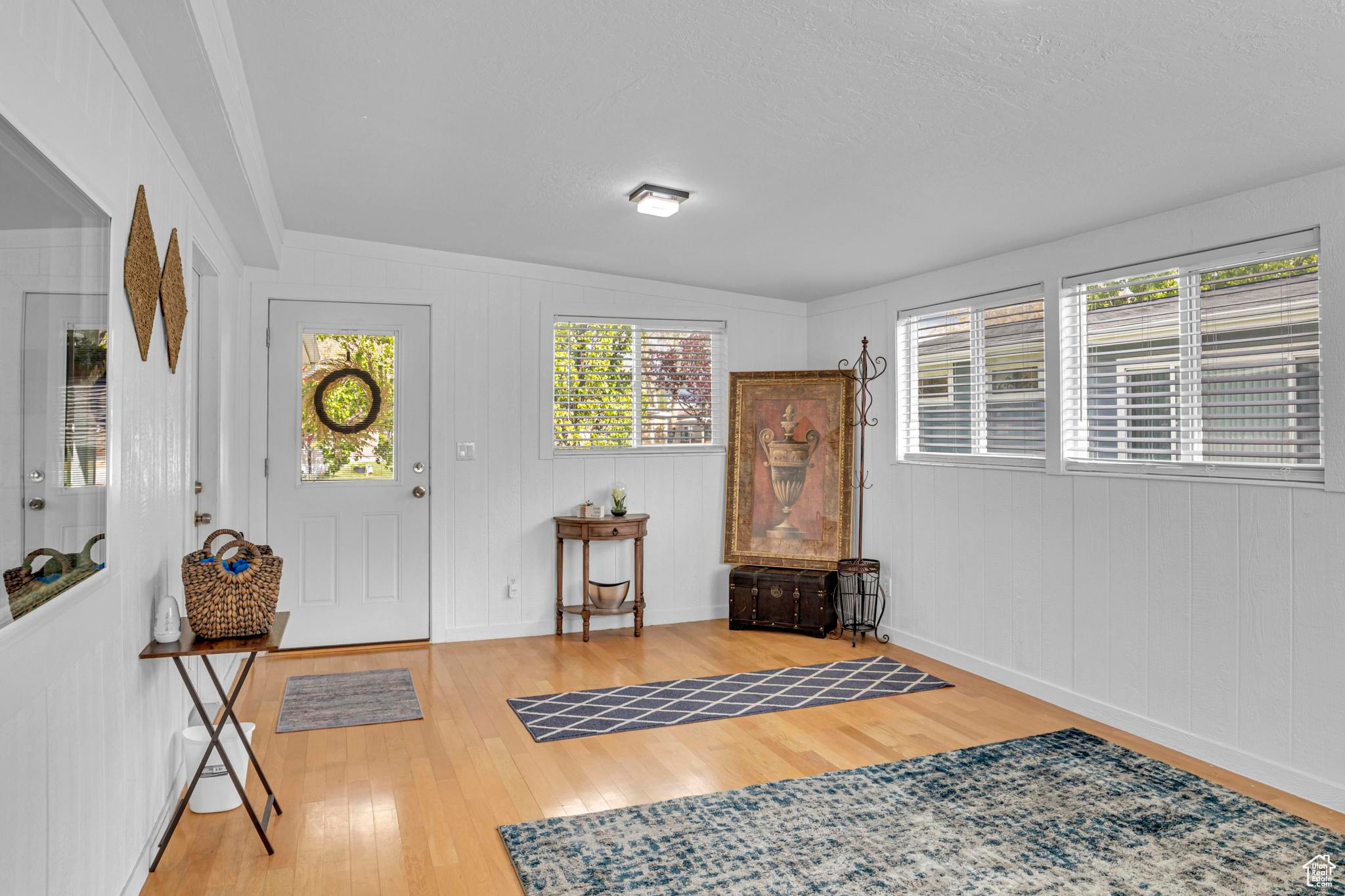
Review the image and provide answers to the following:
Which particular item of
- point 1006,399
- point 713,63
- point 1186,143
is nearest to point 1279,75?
point 1186,143

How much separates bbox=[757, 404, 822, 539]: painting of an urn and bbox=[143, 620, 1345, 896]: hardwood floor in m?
0.98

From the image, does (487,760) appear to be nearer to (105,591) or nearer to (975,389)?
(105,591)

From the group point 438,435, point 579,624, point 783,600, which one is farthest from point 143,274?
point 783,600

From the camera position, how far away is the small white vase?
Result: 2.59 meters

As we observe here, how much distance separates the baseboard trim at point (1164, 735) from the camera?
3.11m

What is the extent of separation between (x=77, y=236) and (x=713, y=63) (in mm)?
1693

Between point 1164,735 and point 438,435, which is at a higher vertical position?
point 438,435

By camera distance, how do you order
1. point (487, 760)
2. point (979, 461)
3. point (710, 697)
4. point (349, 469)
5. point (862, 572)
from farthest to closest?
point (862, 572) → point (349, 469) → point (979, 461) → point (710, 697) → point (487, 760)

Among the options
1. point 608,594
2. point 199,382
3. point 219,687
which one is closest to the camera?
point 219,687

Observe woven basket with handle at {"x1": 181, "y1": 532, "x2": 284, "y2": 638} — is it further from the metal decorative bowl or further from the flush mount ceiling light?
the metal decorative bowl

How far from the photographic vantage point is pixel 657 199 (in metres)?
3.79

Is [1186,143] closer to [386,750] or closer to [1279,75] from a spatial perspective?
[1279,75]

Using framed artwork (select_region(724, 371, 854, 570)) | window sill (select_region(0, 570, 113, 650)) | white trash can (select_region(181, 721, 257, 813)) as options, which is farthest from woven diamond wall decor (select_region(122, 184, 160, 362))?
framed artwork (select_region(724, 371, 854, 570))

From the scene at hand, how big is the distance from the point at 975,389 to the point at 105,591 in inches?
164
